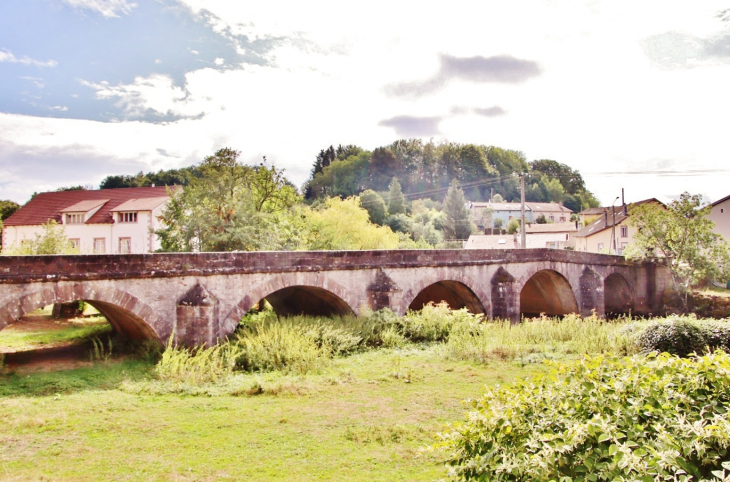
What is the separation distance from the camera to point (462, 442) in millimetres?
4055

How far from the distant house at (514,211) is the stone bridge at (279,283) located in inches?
1761

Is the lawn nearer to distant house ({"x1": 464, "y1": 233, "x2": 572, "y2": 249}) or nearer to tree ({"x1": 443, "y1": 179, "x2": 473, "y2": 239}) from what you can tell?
distant house ({"x1": 464, "y1": 233, "x2": 572, "y2": 249})

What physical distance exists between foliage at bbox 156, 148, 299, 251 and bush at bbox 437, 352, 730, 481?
19.0 meters

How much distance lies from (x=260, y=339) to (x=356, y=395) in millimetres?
3556

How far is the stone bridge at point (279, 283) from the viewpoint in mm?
11430

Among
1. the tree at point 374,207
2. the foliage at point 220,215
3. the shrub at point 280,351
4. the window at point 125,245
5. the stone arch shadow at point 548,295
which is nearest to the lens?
the shrub at point 280,351

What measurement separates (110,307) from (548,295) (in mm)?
19345

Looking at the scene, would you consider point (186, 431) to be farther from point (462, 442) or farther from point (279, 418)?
point (462, 442)

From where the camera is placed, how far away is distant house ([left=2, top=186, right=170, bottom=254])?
35938 mm

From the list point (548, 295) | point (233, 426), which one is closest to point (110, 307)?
point (233, 426)

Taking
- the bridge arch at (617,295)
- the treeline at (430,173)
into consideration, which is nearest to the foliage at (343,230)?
the bridge arch at (617,295)

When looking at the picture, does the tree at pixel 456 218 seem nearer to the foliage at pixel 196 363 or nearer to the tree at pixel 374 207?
the tree at pixel 374 207

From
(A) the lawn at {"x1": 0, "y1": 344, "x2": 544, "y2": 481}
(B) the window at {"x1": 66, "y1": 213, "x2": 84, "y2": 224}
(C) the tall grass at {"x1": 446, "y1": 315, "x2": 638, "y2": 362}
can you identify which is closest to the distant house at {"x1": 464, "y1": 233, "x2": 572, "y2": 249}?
(C) the tall grass at {"x1": 446, "y1": 315, "x2": 638, "y2": 362}

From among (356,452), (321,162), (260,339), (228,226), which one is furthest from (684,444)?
(321,162)
